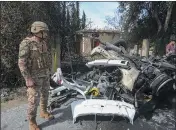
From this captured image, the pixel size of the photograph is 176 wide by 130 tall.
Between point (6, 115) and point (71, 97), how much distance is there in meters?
1.34

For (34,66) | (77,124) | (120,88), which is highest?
(34,66)

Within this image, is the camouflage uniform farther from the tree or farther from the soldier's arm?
the tree

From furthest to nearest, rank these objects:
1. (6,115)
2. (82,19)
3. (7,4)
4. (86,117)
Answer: (82,19) → (7,4) → (6,115) → (86,117)

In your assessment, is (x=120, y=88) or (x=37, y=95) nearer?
(x=37, y=95)

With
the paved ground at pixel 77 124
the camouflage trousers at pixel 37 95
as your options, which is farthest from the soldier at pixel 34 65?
the paved ground at pixel 77 124

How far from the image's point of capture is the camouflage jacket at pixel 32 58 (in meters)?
4.05

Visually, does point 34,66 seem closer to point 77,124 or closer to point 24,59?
point 24,59

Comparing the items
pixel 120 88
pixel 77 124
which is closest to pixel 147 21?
pixel 120 88

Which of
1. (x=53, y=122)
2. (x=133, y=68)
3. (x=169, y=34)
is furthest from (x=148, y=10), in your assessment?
(x=53, y=122)

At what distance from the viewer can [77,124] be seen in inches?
169

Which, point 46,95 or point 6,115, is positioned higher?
point 46,95

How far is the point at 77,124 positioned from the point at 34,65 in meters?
1.21

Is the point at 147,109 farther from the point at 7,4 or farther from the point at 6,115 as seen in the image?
the point at 7,4

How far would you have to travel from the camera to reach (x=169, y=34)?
1570cm
